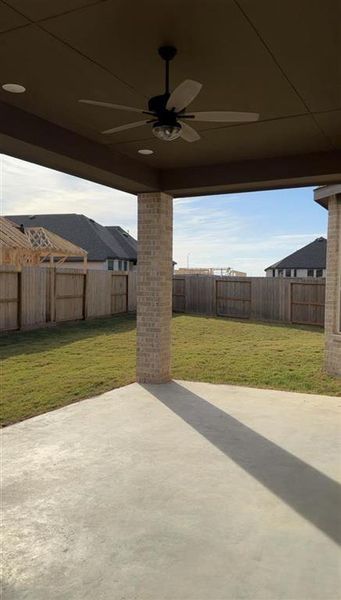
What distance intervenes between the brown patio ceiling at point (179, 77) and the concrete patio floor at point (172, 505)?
271 centimetres

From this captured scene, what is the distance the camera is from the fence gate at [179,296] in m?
18.1

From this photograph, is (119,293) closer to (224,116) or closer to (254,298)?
(254,298)

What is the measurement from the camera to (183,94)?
9.42 ft

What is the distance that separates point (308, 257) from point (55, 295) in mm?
21059

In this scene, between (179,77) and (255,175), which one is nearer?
(179,77)

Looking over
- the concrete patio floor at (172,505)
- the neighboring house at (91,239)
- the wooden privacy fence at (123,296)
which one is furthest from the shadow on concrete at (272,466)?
the neighboring house at (91,239)

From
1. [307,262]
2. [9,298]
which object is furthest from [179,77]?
[307,262]

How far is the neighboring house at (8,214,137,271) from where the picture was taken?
84.1ft

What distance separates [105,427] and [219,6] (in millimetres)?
3811

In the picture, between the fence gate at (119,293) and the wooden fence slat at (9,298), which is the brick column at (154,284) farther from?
the fence gate at (119,293)

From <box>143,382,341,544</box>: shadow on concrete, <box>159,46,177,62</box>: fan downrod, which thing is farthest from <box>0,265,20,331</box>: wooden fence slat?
<box>159,46,177,62</box>: fan downrod

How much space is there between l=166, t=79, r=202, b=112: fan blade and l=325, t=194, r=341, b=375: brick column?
4650mm

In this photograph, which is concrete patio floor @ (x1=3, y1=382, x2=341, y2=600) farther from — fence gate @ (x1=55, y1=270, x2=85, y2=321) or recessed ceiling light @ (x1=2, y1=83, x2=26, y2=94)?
fence gate @ (x1=55, y1=270, x2=85, y2=321)

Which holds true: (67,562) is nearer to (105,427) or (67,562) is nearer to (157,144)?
(105,427)
